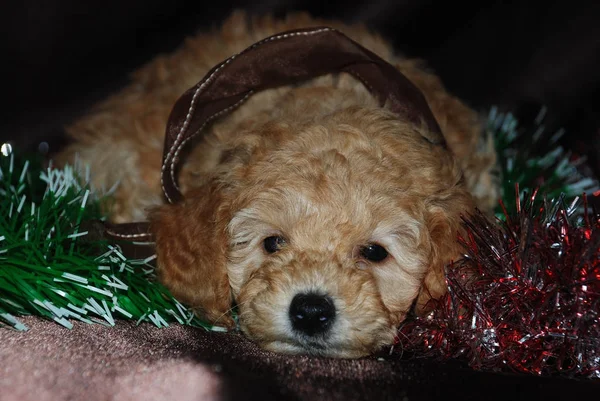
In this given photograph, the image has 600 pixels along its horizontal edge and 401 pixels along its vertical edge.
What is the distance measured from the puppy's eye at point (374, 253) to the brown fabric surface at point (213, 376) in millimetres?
495

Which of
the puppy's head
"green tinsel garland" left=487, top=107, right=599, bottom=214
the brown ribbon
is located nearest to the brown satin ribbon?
the brown ribbon

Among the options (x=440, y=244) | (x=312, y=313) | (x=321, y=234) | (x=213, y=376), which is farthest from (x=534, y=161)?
(x=213, y=376)

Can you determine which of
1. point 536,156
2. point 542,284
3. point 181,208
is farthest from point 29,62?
point 542,284

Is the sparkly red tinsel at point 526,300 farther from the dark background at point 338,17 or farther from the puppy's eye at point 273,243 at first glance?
the dark background at point 338,17

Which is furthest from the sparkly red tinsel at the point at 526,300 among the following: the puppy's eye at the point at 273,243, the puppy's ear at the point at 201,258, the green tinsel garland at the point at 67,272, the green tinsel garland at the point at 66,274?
the green tinsel garland at the point at 66,274

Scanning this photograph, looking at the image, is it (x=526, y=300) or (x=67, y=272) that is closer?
(x=526, y=300)

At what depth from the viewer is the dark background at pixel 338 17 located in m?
5.13

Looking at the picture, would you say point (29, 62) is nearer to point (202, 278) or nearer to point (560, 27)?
point (202, 278)

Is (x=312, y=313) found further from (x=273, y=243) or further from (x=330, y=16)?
(x=330, y=16)

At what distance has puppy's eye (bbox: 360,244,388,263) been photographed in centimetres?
305

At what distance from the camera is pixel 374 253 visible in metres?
3.06

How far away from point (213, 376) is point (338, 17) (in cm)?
362

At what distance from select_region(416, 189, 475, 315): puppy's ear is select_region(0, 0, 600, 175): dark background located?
223 cm

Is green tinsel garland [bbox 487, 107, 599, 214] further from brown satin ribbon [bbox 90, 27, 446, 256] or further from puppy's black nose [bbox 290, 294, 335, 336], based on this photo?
puppy's black nose [bbox 290, 294, 335, 336]
